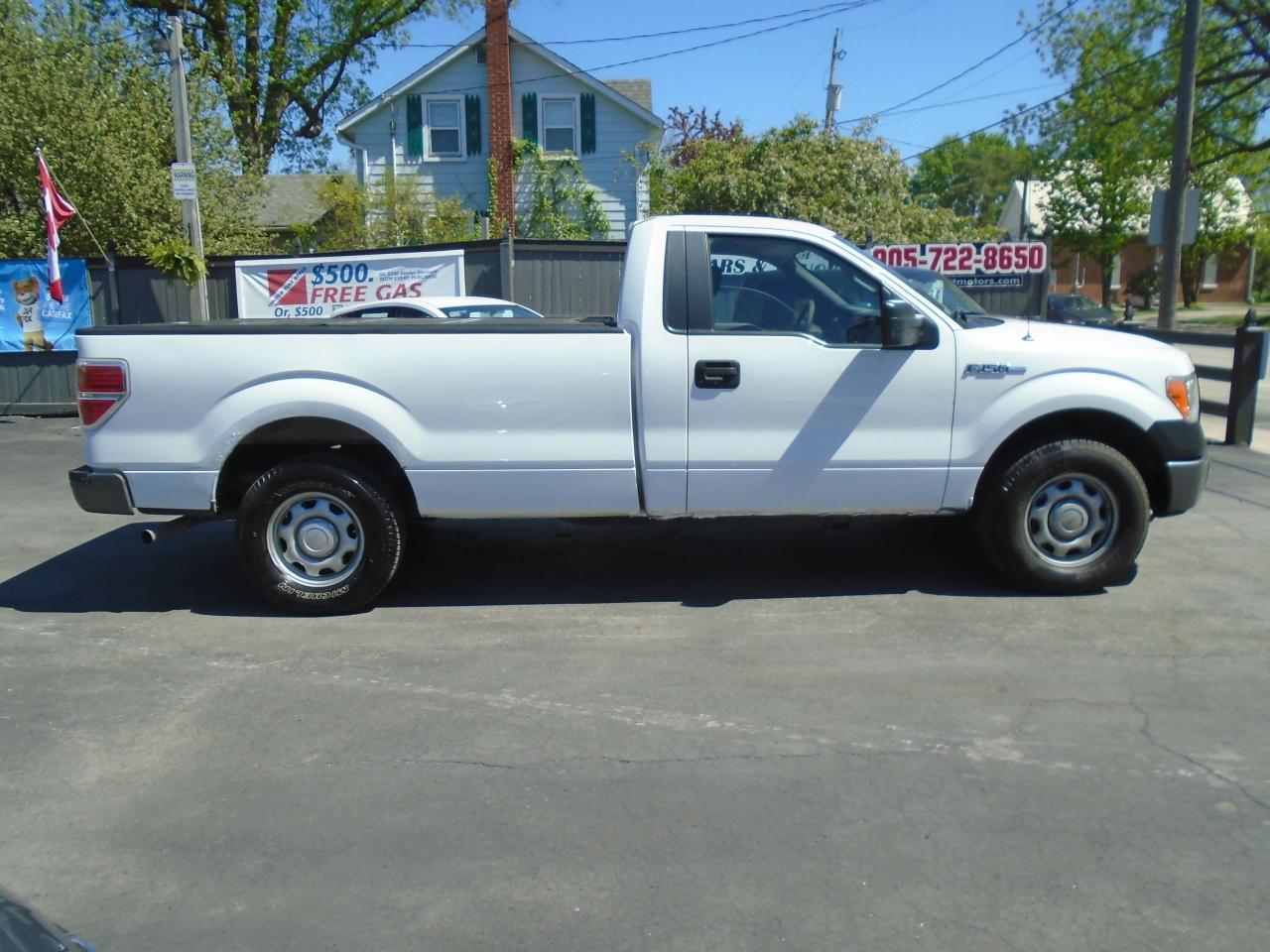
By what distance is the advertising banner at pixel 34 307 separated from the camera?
1559 centimetres

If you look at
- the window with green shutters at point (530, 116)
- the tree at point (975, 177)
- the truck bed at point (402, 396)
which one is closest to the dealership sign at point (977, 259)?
the truck bed at point (402, 396)

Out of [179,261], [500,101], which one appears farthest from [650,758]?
[500,101]

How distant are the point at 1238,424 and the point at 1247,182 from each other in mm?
32934

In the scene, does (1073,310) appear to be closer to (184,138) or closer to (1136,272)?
(184,138)

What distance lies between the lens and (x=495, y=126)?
1045 inches

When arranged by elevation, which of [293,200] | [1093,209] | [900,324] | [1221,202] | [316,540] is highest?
[1221,202]

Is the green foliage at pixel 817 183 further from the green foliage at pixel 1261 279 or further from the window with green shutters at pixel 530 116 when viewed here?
the green foliage at pixel 1261 279

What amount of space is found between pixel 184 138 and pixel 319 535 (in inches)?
480

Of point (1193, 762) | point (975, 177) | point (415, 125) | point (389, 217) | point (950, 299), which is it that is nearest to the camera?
point (1193, 762)

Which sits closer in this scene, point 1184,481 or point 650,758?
point 650,758

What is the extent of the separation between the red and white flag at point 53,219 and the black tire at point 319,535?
11247mm

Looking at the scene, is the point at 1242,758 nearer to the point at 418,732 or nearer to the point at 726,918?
the point at 726,918

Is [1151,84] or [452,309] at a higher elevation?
[1151,84]

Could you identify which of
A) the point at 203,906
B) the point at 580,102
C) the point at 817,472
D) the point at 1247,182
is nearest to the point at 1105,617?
the point at 817,472
